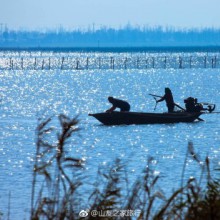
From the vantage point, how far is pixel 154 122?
38.3 meters

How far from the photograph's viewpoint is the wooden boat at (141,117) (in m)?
36.7

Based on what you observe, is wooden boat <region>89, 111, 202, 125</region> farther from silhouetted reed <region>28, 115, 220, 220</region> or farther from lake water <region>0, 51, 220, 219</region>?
silhouetted reed <region>28, 115, 220, 220</region>

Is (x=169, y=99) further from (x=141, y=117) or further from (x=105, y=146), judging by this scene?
(x=105, y=146)

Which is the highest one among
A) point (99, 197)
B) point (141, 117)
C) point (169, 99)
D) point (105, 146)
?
point (99, 197)

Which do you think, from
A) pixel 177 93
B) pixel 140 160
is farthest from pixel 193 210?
pixel 177 93

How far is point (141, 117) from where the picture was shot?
37.5 meters

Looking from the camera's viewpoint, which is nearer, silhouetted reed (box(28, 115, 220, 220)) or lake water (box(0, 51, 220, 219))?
silhouetted reed (box(28, 115, 220, 220))

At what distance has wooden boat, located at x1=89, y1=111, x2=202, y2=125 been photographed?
36.7 metres

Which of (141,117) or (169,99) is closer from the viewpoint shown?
(169,99)

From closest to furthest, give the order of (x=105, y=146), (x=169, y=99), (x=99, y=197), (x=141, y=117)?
(x=99, y=197) < (x=105, y=146) < (x=169, y=99) < (x=141, y=117)

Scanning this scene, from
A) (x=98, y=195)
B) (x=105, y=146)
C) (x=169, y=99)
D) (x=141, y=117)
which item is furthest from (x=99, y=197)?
(x=141, y=117)

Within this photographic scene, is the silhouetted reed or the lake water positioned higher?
the silhouetted reed

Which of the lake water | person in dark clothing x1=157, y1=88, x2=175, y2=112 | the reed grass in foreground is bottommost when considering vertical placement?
the lake water

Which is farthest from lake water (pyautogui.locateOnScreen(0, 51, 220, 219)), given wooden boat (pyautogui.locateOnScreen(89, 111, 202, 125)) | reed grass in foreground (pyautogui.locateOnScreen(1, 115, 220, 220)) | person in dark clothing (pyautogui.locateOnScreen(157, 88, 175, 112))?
reed grass in foreground (pyautogui.locateOnScreen(1, 115, 220, 220))
